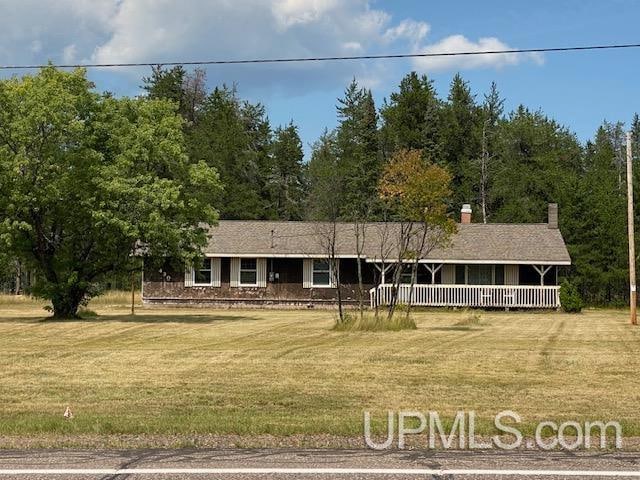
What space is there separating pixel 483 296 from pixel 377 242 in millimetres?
5741

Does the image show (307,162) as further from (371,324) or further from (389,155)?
(371,324)

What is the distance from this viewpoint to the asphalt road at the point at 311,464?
25.6ft

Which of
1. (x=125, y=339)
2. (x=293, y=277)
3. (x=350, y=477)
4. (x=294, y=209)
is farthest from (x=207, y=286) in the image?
(x=350, y=477)

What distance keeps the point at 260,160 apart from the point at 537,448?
63.9 meters

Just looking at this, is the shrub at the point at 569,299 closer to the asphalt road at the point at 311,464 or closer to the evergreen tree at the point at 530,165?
the evergreen tree at the point at 530,165

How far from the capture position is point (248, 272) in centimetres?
4588

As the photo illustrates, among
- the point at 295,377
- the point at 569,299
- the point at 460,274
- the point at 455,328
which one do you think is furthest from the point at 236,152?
the point at 295,377

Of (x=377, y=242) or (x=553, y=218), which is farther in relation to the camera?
(x=553, y=218)

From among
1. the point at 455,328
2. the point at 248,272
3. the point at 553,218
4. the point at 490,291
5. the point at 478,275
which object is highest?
the point at 553,218

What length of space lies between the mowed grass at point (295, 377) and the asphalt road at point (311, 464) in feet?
4.61

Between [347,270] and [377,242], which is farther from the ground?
[377,242]

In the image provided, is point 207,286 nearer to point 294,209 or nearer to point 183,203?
point 183,203

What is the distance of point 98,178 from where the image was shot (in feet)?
103

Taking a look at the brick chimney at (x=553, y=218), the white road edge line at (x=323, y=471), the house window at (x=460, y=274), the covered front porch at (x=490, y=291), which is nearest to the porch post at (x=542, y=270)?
the covered front porch at (x=490, y=291)
